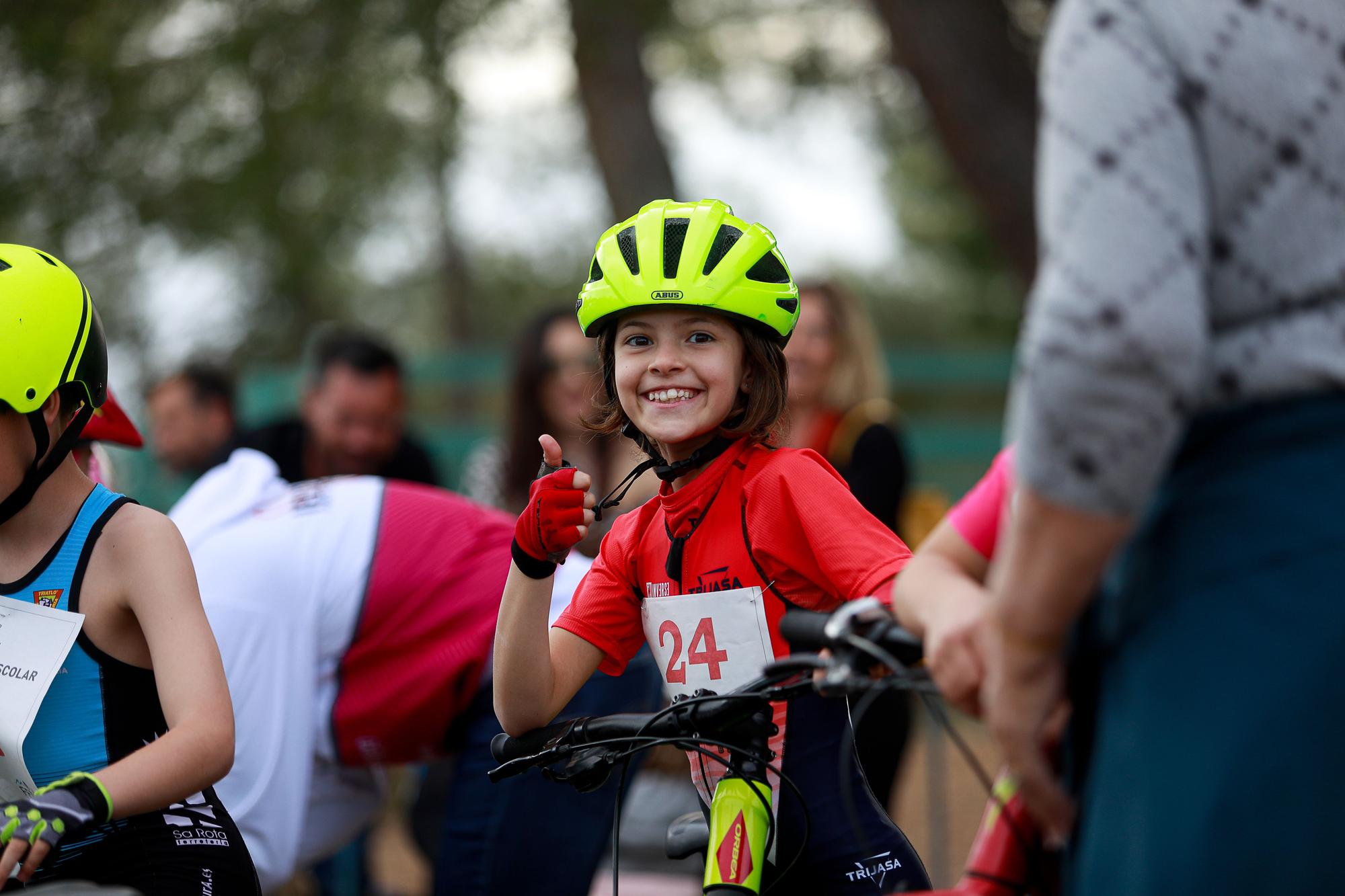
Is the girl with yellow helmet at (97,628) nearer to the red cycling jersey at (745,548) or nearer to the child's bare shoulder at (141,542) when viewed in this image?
the child's bare shoulder at (141,542)

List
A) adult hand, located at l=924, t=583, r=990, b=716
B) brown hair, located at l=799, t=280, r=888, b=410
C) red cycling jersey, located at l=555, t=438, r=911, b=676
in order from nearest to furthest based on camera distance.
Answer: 1. adult hand, located at l=924, t=583, r=990, b=716
2. red cycling jersey, located at l=555, t=438, r=911, b=676
3. brown hair, located at l=799, t=280, r=888, b=410

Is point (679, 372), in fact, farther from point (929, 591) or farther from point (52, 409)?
point (52, 409)

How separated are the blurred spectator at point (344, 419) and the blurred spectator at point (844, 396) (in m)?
2.05

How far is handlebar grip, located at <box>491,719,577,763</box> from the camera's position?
2646 millimetres

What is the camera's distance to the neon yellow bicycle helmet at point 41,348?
107 inches

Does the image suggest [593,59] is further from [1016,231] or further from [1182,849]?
[1182,849]

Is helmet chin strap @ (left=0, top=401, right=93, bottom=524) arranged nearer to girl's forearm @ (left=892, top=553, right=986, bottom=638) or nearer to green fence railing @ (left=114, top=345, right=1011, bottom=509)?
girl's forearm @ (left=892, top=553, right=986, bottom=638)

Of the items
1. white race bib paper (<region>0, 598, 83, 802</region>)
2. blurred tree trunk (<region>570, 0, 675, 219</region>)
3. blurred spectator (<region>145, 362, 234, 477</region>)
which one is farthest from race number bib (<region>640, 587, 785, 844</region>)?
blurred tree trunk (<region>570, 0, 675, 219</region>)

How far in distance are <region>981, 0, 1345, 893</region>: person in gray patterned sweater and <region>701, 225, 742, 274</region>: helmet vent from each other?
1.20m

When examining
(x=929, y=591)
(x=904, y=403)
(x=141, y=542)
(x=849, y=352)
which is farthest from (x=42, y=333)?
(x=904, y=403)

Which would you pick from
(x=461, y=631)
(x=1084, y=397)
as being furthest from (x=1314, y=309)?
(x=461, y=631)

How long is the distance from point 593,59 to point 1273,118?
341 inches

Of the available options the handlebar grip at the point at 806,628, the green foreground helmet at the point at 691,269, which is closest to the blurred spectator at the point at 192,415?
the green foreground helmet at the point at 691,269

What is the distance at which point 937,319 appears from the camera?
2220 cm
